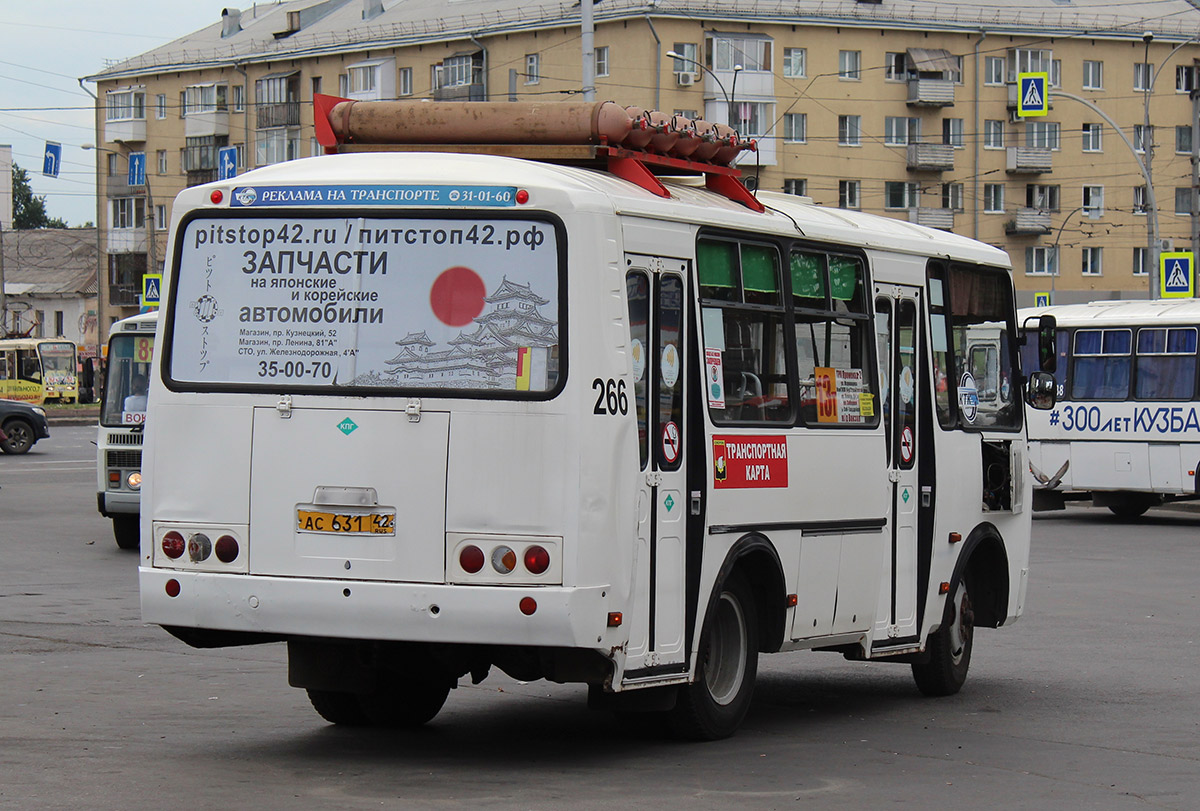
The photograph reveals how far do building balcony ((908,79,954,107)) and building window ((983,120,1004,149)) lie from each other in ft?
9.10

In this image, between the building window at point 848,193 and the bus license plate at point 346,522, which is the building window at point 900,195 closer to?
the building window at point 848,193

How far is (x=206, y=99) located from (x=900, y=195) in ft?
110

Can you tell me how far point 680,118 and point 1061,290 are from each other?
73337mm

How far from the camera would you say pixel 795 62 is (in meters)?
74.6

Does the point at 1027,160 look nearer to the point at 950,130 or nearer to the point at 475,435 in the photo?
the point at 950,130

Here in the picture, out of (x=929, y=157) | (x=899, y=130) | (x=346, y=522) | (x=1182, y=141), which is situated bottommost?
(x=346, y=522)

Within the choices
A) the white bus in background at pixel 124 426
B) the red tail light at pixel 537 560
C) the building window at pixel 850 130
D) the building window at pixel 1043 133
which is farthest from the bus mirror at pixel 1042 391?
the building window at pixel 1043 133

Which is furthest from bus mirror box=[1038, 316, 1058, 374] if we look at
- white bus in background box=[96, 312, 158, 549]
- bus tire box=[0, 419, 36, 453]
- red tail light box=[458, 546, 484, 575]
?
bus tire box=[0, 419, 36, 453]

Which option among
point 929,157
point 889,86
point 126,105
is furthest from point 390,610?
point 126,105

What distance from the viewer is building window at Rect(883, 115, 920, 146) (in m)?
76.6

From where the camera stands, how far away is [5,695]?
10727 mm

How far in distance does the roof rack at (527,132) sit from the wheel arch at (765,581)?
5.75ft

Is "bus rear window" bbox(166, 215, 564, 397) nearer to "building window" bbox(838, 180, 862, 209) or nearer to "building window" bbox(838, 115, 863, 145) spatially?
"building window" bbox(838, 180, 862, 209)

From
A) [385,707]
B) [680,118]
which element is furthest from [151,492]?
[680,118]
